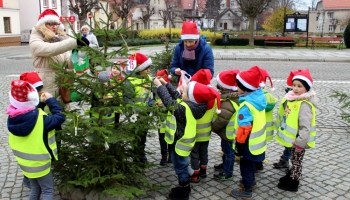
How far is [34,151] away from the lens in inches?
132

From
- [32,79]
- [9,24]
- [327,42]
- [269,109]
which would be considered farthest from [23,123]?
[9,24]

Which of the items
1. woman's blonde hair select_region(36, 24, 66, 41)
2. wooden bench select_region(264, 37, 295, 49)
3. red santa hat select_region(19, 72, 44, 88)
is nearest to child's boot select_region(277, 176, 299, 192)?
red santa hat select_region(19, 72, 44, 88)

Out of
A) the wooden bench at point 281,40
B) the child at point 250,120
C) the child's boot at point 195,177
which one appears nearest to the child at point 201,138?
the child's boot at point 195,177

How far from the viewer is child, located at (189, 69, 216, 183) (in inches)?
160

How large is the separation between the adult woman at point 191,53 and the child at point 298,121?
1311 mm

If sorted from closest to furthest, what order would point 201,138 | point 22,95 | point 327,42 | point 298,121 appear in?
point 22,95 < point 298,121 < point 201,138 < point 327,42

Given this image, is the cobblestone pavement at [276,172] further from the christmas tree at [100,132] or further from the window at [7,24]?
the window at [7,24]

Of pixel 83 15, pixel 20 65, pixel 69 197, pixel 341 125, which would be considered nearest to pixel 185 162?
pixel 69 197

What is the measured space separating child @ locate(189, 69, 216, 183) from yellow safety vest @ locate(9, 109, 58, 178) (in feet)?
5.70

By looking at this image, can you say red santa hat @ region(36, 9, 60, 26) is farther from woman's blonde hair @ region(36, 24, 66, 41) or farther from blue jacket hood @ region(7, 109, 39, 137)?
blue jacket hood @ region(7, 109, 39, 137)

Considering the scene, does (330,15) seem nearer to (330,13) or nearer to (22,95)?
(330,13)

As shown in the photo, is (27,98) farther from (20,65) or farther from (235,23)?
(235,23)

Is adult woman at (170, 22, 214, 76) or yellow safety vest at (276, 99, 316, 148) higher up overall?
adult woman at (170, 22, 214, 76)

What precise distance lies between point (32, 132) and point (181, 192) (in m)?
1.80
